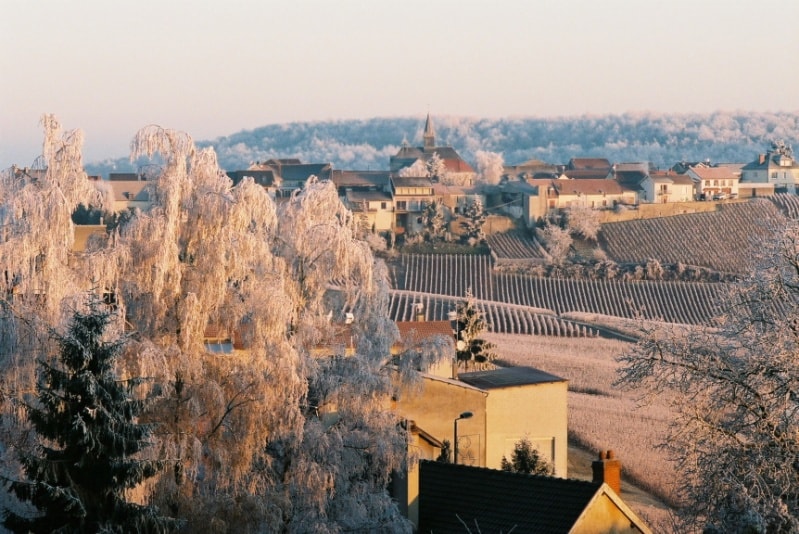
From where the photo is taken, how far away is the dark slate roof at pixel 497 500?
2019 centimetres

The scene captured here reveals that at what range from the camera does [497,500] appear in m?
21.3

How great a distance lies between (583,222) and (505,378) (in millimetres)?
74860

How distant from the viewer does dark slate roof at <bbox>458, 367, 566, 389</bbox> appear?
109 ft

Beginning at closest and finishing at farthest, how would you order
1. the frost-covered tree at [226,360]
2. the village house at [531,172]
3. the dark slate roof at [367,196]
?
the frost-covered tree at [226,360] < the dark slate roof at [367,196] < the village house at [531,172]

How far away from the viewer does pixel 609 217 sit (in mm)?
112938

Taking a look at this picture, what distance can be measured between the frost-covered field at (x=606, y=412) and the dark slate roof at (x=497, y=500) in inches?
89.9

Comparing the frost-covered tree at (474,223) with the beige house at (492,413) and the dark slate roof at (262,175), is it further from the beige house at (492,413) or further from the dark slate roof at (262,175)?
the beige house at (492,413)

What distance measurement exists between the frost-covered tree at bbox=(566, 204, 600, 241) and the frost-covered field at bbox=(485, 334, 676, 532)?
40150 millimetres

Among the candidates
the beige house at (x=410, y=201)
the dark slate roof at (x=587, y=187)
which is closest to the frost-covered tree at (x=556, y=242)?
the dark slate roof at (x=587, y=187)

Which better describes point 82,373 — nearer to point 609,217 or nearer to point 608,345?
point 608,345

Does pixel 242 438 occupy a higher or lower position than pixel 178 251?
lower

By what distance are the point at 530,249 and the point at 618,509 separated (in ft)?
274

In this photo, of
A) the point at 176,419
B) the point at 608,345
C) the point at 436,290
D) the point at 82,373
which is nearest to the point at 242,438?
the point at 176,419

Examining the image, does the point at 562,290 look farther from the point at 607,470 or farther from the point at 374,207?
the point at 607,470
